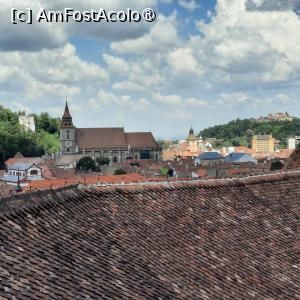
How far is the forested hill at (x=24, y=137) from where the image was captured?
14991 centimetres

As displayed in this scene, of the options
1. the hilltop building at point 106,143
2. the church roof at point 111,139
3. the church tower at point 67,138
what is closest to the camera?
the hilltop building at point 106,143

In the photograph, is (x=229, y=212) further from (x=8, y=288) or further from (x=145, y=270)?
(x=8, y=288)

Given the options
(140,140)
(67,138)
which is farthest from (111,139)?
(67,138)

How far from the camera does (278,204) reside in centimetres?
1349

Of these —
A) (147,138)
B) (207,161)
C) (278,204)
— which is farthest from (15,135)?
(278,204)

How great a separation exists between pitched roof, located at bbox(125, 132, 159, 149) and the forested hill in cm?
2532

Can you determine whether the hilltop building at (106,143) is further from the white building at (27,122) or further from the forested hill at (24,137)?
the white building at (27,122)

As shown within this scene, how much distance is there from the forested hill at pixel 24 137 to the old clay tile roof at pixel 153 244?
117 m

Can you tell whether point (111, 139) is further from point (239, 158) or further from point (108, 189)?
point (108, 189)

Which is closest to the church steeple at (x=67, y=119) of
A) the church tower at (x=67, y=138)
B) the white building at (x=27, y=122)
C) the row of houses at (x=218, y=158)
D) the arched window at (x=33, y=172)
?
the church tower at (x=67, y=138)

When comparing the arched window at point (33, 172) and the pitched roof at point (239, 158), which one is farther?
the pitched roof at point (239, 158)

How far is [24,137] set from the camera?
160 metres

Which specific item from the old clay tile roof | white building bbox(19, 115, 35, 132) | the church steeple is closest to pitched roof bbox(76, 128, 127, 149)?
the church steeple

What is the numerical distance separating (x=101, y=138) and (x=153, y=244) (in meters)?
148
